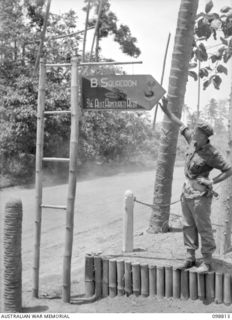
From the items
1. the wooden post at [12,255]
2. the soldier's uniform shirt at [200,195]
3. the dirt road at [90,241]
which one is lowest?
the dirt road at [90,241]

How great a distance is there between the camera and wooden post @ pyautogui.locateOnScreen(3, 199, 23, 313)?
4902mm

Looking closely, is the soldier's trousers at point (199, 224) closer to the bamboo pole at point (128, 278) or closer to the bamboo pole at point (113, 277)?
the bamboo pole at point (128, 278)

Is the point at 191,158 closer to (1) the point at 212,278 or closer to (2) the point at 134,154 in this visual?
(1) the point at 212,278

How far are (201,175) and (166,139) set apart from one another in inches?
91.7

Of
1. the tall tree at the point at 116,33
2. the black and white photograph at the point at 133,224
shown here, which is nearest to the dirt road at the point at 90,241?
the black and white photograph at the point at 133,224

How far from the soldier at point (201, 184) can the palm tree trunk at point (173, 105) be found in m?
2.12

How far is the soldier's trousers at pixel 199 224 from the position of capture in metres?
4.94

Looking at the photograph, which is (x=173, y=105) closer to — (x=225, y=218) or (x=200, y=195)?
(x=225, y=218)

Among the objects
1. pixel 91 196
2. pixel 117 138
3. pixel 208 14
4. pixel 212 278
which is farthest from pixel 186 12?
pixel 117 138

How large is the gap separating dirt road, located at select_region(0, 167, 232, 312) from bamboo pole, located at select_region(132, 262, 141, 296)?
90mm

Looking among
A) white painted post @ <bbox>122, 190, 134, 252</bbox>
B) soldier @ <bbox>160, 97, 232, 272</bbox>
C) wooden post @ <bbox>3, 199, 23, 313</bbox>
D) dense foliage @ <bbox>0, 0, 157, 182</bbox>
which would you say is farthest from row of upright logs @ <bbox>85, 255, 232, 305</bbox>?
dense foliage @ <bbox>0, 0, 157, 182</bbox>

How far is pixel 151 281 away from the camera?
5320mm

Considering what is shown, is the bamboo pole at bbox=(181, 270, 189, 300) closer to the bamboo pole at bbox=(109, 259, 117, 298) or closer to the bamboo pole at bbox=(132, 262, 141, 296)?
the bamboo pole at bbox=(132, 262, 141, 296)

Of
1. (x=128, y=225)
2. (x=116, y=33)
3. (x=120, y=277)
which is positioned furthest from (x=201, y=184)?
(x=116, y=33)
